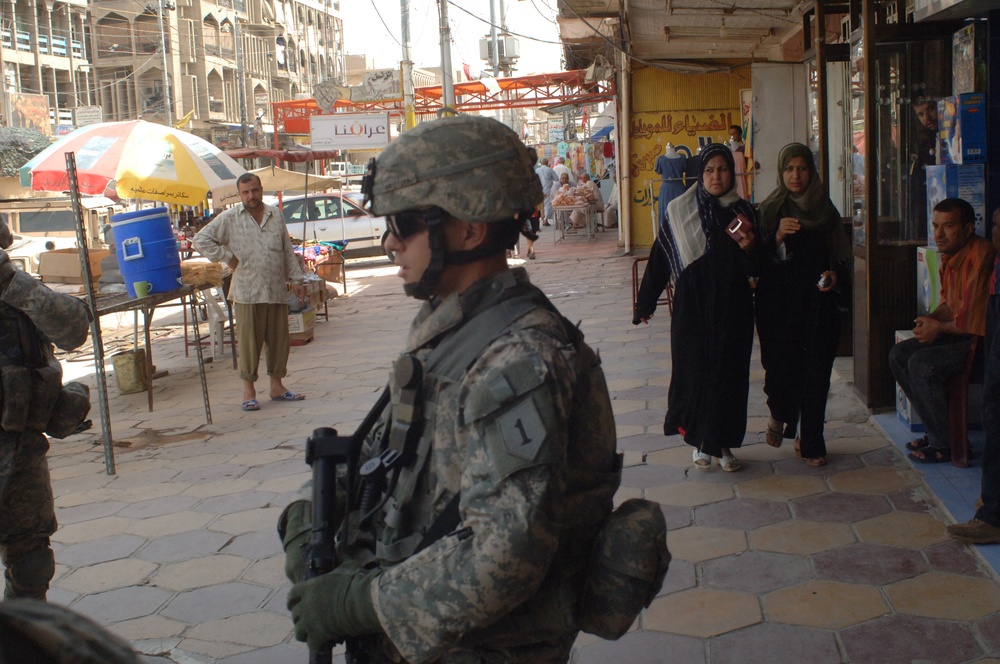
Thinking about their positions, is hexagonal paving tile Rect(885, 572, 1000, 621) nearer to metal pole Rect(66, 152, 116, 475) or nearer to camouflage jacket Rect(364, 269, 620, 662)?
camouflage jacket Rect(364, 269, 620, 662)

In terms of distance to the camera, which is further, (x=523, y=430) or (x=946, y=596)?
(x=946, y=596)

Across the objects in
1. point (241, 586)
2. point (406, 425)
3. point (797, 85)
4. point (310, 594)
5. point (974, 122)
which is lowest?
point (241, 586)

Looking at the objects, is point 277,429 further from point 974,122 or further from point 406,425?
point 406,425

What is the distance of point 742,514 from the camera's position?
4.53m

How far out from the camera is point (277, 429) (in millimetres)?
6930

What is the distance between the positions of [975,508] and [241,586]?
3209 mm

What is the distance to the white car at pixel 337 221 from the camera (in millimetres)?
18484

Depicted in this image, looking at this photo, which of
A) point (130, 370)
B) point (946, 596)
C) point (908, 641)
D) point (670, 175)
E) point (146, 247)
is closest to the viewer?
point (908, 641)

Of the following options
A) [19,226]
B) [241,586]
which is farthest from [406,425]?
[19,226]

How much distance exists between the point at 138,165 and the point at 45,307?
5064mm

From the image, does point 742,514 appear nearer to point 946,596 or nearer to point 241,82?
point 946,596

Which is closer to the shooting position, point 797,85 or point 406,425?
point 406,425

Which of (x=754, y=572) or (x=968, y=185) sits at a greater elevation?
(x=968, y=185)

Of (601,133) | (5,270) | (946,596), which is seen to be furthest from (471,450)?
(601,133)
